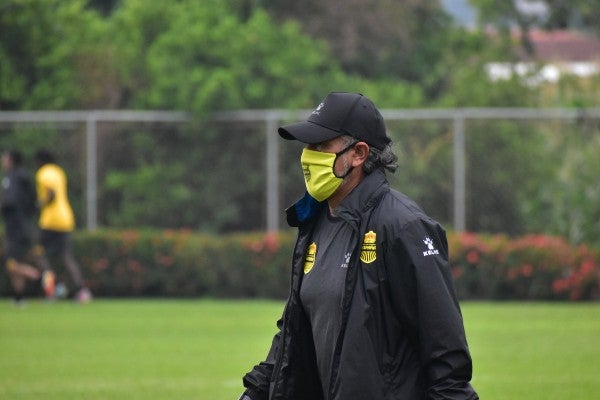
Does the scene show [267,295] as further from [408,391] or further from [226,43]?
[408,391]

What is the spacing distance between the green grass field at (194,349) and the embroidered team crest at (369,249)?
20.7 feet

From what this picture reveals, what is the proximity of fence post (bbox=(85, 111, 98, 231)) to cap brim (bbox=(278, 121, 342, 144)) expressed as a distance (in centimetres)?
2061

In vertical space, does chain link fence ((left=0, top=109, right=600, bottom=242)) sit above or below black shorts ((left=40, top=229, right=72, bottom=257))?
above

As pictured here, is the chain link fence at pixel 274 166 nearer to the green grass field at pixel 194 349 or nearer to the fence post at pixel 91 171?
the fence post at pixel 91 171

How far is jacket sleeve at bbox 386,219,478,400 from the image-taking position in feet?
16.9

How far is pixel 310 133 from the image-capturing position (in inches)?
216

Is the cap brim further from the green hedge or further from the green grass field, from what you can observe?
the green hedge

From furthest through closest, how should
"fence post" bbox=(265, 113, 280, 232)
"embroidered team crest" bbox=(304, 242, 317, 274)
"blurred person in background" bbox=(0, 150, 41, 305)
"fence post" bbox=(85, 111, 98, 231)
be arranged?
"fence post" bbox=(85, 111, 98, 231), "fence post" bbox=(265, 113, 280, 232), "blurred person in background" bbox=(0, 150, 41, 305), "embroidered team crest" bbox=(304, 242, 317, 274)

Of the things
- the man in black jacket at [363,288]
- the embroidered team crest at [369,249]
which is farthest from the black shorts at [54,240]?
the embroidered team crest at [369,249]

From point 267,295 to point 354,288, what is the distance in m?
19.1

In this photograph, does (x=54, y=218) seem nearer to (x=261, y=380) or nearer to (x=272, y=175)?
(x=272, y=175)

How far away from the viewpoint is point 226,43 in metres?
29.1

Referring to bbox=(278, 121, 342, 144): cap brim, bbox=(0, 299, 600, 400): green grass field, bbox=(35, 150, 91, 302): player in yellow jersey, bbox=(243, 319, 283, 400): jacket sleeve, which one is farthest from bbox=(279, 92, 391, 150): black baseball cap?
bbox=(35, 150, 91, 302): player in yellow jersey

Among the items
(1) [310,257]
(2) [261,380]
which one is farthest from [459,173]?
(1) [310,257]
